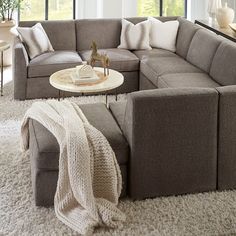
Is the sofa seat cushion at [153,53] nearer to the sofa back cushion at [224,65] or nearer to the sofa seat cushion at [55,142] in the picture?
the sofa back cushion at [224,65]

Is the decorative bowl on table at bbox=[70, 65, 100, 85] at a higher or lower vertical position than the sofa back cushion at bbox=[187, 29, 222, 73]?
lower

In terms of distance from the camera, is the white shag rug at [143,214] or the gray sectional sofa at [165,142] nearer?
the white shag rug at [143,214]

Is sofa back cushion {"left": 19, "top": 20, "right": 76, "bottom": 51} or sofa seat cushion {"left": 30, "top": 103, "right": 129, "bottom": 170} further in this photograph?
sofa back cushion {"left": 19, "top": 20, "right": 76, "bottom": 51}

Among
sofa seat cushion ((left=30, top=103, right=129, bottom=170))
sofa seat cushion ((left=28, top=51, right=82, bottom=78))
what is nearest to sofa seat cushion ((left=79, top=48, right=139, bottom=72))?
sofa seat cushion ((left=28, top=51, right=82, bottom=78))

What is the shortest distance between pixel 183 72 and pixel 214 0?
1627 mm

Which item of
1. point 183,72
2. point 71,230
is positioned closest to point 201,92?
point 71,230

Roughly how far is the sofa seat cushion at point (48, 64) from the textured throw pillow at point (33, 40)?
0.09 metres

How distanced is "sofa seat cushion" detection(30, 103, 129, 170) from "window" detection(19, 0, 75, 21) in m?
4.45

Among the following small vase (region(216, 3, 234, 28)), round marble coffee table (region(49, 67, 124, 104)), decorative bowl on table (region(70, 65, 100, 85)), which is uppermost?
small vase (region(216, 3, 234, 28))

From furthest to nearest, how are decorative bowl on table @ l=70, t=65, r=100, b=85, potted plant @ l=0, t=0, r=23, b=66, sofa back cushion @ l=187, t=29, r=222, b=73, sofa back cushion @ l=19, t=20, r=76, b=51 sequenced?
potted plant @ l=0, t=0, r=23, b=66
sofa back cushion @ l=19, t=20, r=76, b=51
sofa back cushion @ l=187, t=29, r=222, b=73
decorative bowl on table @ l=70, t=65, r=100, b=85

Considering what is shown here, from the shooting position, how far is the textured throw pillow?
5684mm

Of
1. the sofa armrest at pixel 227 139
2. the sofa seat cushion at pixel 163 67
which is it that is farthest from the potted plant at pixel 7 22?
the sofa armrest at pixel 227 139

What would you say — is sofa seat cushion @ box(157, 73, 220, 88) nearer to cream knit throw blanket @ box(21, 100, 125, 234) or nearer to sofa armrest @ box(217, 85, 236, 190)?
sofa armrest @ box(217, 85, 236, 190)

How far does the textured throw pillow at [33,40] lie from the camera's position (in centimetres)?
568
